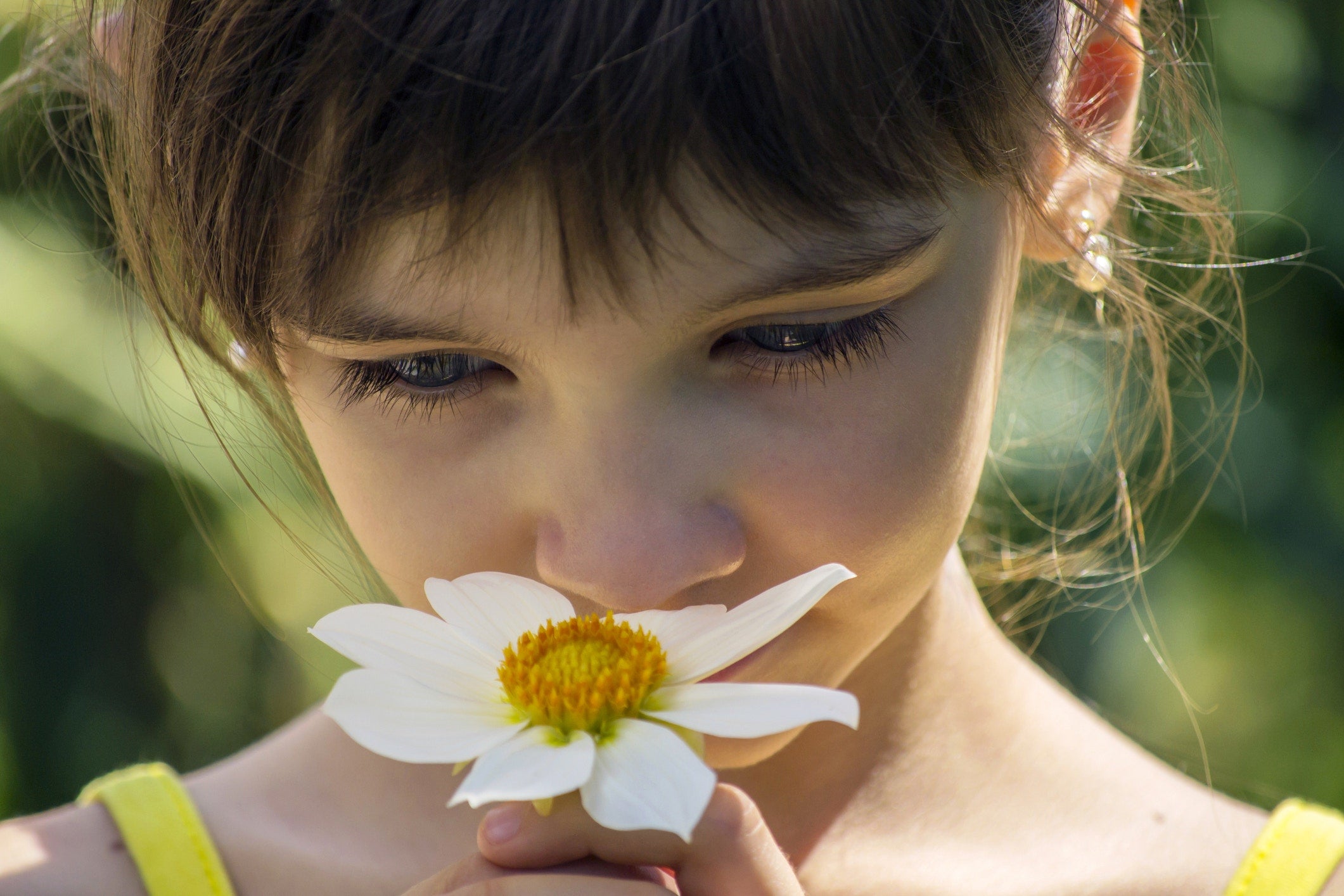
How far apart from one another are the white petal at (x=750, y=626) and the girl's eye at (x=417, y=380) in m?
→ 0.30

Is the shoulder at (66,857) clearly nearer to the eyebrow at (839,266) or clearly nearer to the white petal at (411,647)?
the white petal at (411,647)

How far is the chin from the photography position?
36.3 inches

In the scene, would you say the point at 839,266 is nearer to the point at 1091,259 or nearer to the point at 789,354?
the point at 789,354

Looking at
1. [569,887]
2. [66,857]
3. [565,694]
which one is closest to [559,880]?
[569,887]

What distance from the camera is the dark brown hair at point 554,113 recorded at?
738mm

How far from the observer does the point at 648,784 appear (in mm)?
543

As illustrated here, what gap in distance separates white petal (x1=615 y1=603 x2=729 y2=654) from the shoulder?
732 mm

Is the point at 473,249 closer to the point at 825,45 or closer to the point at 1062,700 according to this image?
the point at 825,45

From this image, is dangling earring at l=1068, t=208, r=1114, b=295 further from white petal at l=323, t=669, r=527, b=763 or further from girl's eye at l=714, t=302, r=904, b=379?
white petal at l=323, t=669, r=527, b=763

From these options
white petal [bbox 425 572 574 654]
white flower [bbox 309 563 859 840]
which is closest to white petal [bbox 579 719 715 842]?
white flower [bbox 309 563 859 840]

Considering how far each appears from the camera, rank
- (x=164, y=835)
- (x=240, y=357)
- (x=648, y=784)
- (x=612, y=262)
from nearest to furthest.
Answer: (x=648, y=784) < (x=612, y=262) < (x=240, y=357) < (x=164, y=835)

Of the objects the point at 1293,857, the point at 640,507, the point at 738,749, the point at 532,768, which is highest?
the point at 640,507

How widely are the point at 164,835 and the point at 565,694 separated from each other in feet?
2.56

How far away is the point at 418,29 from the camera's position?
29.4 inches
